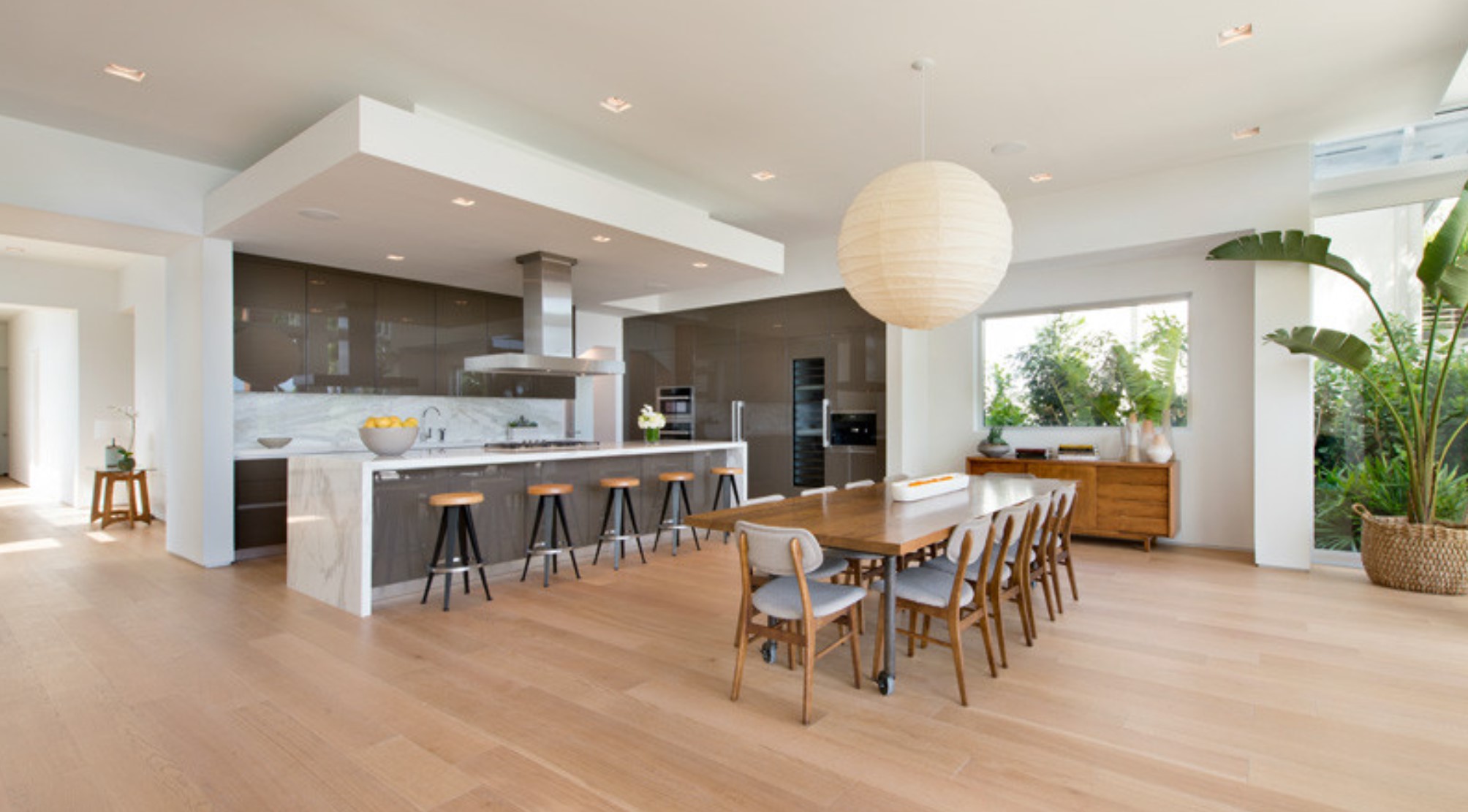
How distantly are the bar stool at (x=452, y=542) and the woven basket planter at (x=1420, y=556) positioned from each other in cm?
577

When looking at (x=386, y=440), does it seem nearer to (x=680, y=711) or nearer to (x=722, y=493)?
(x=680, y=711)

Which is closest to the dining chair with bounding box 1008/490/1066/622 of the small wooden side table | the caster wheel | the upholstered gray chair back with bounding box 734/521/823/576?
the caster wheel

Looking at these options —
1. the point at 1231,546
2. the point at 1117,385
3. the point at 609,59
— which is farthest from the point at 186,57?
the point at 1231,546

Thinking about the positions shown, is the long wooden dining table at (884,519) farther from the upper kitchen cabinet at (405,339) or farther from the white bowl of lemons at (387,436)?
the upper kitchen cabinet at (405,339)

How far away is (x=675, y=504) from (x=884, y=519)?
121 inches

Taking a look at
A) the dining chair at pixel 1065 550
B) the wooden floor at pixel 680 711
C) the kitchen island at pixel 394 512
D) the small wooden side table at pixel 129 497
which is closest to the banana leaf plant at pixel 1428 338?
the wooden floor at pixel 680 711

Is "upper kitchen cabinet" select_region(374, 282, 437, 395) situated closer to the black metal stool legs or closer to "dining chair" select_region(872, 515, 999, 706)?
the black metal stool legs

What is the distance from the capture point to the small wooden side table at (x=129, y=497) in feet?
22.3

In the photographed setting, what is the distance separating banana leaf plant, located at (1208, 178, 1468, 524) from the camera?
4.18m

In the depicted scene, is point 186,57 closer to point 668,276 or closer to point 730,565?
point 668,276

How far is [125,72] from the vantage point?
3629 millimetres

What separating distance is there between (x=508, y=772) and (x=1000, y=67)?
4.00 m

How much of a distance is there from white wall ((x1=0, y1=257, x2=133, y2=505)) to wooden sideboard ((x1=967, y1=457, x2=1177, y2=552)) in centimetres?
942

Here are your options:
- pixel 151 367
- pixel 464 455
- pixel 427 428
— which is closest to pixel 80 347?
pixel 151 367
